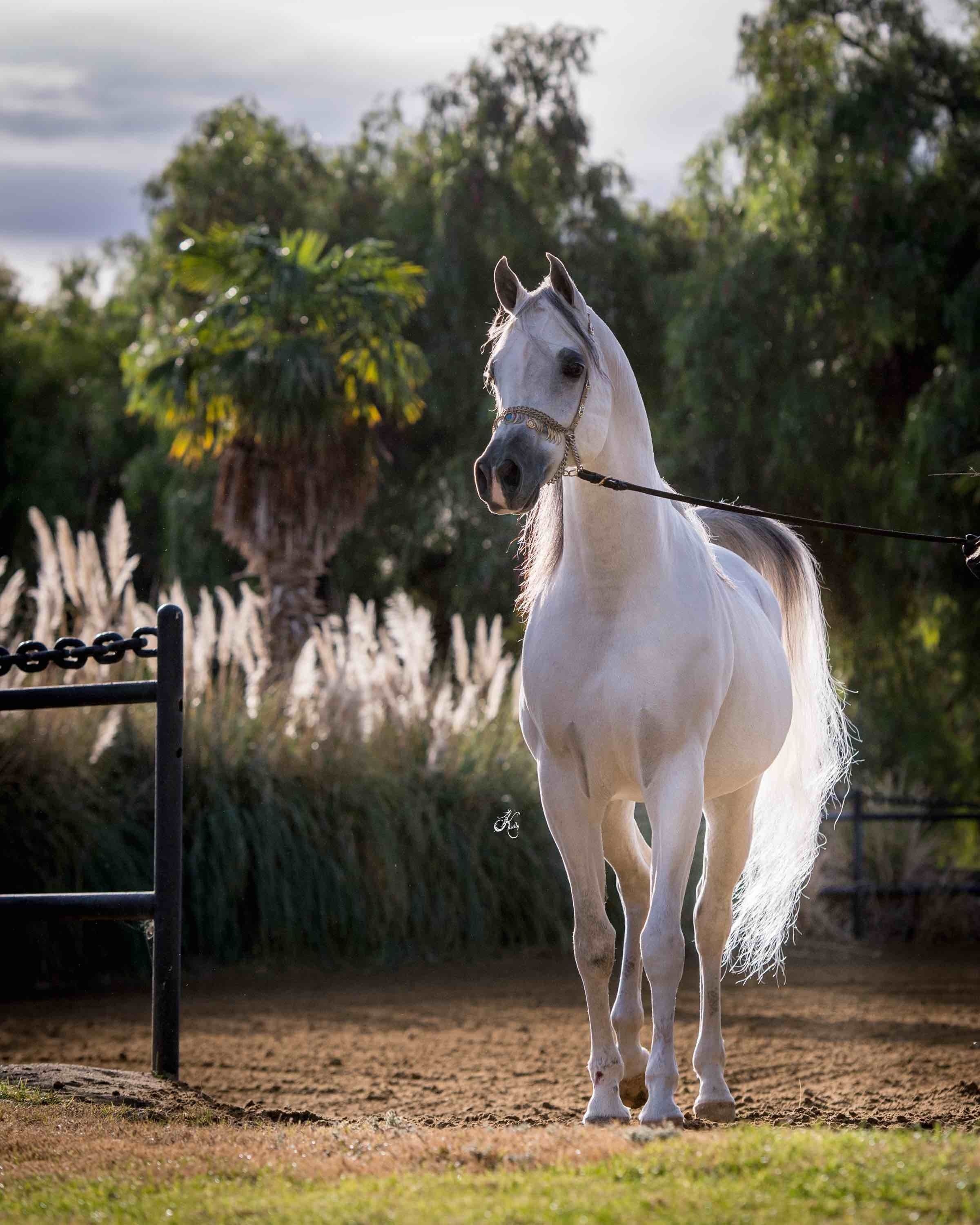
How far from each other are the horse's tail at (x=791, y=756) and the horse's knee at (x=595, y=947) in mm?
1409

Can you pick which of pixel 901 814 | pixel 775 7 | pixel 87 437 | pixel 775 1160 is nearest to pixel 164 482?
pixel 87 437

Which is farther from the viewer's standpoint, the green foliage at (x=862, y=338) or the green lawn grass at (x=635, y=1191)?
the green foliage at (x=862, y=338)

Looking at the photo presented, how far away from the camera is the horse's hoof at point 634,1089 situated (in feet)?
13.2

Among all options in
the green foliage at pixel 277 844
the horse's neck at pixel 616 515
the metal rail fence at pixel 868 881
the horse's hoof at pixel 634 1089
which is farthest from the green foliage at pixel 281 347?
the horse's hoof at pixel 634 1089

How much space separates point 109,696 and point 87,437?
2224 centimetres

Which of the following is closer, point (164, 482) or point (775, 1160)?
point (775, 1160)

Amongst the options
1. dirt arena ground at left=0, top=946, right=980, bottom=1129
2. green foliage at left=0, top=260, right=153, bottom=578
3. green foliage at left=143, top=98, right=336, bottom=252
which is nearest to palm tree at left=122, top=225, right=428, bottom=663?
dirt arena ground at left=0, top=946, right=980, bottom=1129

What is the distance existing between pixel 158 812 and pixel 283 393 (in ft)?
27.5

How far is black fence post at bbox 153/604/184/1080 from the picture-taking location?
440cm

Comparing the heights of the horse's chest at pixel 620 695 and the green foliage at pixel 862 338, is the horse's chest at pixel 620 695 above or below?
below

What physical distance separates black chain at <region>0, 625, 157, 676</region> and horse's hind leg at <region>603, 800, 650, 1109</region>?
1578mm

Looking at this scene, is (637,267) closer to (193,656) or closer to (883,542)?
(883,542)

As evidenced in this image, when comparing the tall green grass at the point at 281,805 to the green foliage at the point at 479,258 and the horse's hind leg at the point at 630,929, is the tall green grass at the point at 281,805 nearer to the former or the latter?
the horse's hind leg at the point at 630,929

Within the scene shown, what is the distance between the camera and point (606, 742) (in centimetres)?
359
